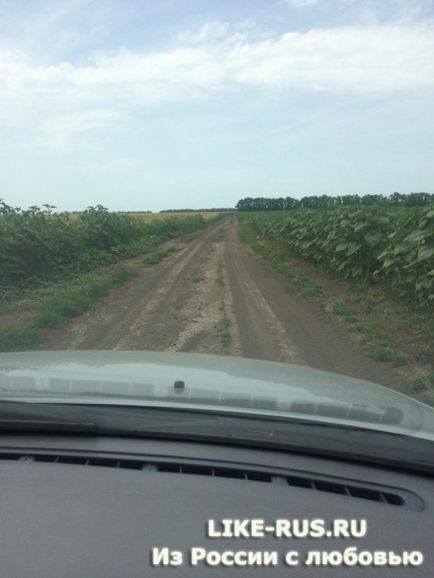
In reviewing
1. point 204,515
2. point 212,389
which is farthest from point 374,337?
point 204,515

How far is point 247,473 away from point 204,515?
34cm

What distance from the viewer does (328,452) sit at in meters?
2.32

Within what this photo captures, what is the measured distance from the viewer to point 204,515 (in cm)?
188

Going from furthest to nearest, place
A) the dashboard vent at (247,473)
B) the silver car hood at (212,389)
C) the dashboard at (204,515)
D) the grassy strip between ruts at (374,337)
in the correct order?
the grassy strip between ruts at (374,337), the silver car hood at (212,389), the dashboard vent at (247,473), the dashboard at (204,515)

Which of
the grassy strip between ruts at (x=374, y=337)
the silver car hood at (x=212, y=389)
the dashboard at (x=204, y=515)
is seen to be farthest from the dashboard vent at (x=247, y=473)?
the grassy strip between ruts at (x=374, y=337)

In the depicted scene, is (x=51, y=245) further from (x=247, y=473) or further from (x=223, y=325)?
(x=247, y=473)

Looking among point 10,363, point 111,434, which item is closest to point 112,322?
point 10,363

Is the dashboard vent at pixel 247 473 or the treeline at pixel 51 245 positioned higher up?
the dashboard vent at pixel 247 473

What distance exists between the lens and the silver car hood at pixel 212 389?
Result: 254 centimetres

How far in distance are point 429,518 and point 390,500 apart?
0.17 metres

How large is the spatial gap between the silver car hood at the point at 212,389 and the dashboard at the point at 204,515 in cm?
27

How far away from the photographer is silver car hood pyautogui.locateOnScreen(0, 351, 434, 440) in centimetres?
254

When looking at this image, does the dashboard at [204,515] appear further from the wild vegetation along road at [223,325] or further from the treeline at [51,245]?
the treeline at [51,245]

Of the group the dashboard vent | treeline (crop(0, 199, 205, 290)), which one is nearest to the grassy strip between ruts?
the dashboard vent
